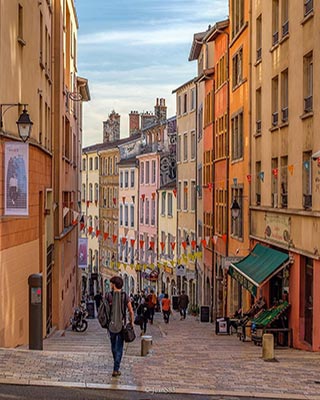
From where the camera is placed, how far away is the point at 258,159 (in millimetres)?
31062

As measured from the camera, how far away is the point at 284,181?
85.3ft

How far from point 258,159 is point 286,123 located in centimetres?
580

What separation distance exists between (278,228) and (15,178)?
1123cm

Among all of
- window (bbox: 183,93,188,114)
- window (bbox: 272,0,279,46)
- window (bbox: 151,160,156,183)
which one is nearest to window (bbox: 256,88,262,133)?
window (bbox: 272,0,279,46)

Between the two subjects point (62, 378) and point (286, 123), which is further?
point (286, 123)

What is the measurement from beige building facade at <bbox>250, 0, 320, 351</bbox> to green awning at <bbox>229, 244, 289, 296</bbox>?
0.29m

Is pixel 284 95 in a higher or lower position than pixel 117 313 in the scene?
higher

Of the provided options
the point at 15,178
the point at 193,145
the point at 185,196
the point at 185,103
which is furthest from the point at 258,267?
the point at 185,103

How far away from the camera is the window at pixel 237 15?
35625 millimetres

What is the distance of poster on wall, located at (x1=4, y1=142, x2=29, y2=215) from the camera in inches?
664

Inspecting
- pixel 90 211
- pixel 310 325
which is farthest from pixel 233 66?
pixel 90 211

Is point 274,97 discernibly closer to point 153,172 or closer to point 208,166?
point 208,166

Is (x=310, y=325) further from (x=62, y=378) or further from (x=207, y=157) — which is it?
(x=207, y=157)

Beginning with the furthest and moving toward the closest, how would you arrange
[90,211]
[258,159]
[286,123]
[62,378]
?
[90,211]
[258,159]
[286,123]
[62,378]
